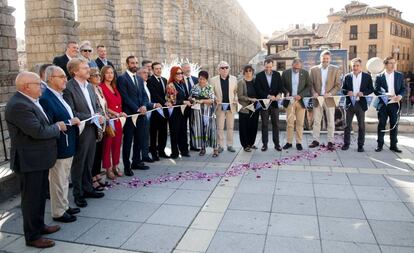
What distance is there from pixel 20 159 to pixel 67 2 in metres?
10.3

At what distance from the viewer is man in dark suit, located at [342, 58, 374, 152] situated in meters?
8.20

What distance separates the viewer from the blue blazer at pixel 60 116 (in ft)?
14.6

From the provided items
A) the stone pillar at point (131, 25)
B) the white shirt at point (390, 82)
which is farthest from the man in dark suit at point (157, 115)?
the stone pillar at point (131, 25)

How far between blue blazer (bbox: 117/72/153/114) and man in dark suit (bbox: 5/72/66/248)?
2.61 metres

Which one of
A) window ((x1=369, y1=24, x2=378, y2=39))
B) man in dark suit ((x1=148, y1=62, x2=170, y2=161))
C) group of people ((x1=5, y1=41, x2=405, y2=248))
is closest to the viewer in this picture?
group of people ((x1=5, y1=41, x2=405, y2=248))

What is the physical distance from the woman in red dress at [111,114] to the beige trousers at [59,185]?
1.54 meters

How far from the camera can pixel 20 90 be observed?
13.0 ft

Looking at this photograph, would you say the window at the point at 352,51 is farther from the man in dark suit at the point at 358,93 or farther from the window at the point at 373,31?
the man in dark suit at the point at 358,93

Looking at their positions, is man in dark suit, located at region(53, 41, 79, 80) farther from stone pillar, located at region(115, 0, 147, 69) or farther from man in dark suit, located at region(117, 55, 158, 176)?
stone pillar, located at region(115, 0, 147, 69)

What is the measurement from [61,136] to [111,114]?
1843 millimetres

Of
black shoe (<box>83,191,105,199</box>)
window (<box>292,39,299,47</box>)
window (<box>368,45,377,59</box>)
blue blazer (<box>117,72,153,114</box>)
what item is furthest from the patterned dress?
window (<box>292,39,299,47</box>)

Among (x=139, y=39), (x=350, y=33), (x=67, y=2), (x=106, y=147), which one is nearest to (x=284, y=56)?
(x=350, y=33)

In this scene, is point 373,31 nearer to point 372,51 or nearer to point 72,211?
point 372,51

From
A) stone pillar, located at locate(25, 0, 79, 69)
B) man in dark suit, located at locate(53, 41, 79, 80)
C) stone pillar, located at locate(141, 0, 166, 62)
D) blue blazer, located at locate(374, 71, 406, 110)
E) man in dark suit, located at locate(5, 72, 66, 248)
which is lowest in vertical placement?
man in dark suit, located at locate(5, 72, 66, 248)
